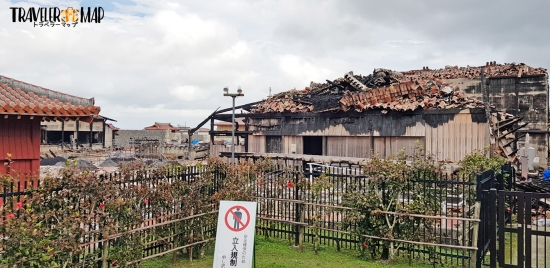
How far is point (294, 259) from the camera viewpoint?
29.3 ft

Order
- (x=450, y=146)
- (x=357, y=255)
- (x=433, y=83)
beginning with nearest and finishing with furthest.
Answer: (x=357, y=255) → (x=450, y=146) → (x=433, y=83)

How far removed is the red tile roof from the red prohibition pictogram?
12.2 ft

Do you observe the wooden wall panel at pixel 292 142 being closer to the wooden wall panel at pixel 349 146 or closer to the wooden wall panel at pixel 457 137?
the wooden wall panel at pixel 349 146

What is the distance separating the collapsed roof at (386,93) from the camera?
1734 centimetres

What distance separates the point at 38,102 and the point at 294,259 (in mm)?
6174

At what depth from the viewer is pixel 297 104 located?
22.1 metres

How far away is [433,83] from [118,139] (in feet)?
174

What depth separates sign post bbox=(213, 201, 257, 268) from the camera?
666cm

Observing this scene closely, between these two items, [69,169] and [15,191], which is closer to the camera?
[15,191]

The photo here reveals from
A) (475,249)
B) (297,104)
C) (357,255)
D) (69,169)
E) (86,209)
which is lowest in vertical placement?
(357,255)

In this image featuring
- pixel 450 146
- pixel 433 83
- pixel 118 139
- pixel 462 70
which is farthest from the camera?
pixel 118 139

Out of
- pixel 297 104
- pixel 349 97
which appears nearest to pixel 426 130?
pixel 349 97

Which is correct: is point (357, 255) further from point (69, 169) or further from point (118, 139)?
point (118, 139)

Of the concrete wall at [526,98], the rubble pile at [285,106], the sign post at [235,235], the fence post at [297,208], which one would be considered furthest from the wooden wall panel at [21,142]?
the concrete wall at [526,98]
